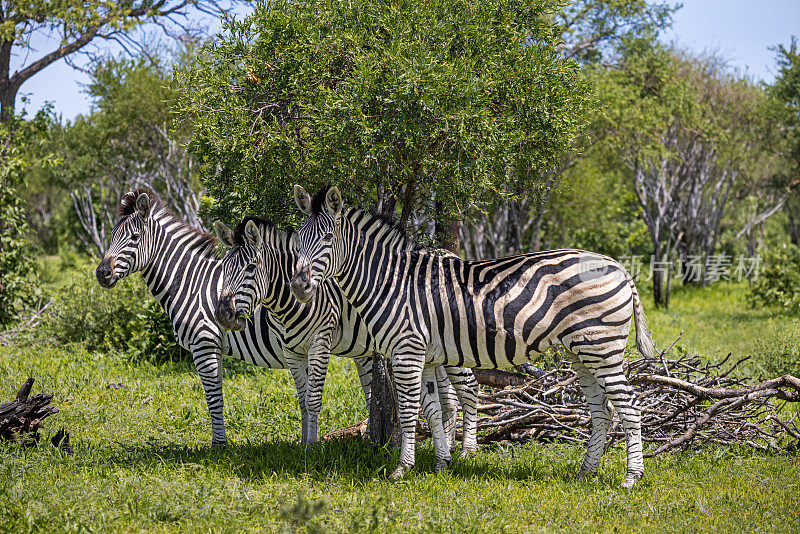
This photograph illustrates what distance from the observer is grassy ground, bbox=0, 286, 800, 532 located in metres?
5.37

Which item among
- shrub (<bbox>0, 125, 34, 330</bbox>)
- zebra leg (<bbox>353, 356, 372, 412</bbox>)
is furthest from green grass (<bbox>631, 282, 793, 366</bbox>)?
shrub (<bbox>0, 125, 34, 330</bbox>)

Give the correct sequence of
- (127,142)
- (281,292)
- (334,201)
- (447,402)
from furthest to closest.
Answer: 1. (127,142)
2. (447,402)
3. (281,292)
4. (334,201)

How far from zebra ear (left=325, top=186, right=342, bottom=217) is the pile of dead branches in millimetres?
3288

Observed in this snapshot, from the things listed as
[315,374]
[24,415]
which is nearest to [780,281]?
[315,374]

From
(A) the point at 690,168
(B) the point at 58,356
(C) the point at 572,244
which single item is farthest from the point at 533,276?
(C) the point at 572,244

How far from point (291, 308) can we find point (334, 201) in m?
1.40

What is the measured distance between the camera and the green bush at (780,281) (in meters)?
18.6

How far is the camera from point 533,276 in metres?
6.62

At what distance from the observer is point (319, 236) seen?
6449 millimetres

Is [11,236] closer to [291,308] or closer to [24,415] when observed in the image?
[24,415]

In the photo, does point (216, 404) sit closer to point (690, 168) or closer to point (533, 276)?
point (533, 276)

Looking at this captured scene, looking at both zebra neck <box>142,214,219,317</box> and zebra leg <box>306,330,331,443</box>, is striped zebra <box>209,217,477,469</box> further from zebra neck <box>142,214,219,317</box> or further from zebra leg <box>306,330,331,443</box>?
zebra neck <box>142,214,219,317</box>

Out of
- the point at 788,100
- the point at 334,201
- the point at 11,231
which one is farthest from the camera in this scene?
the point at 788,100

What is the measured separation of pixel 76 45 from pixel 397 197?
14.5 meters
